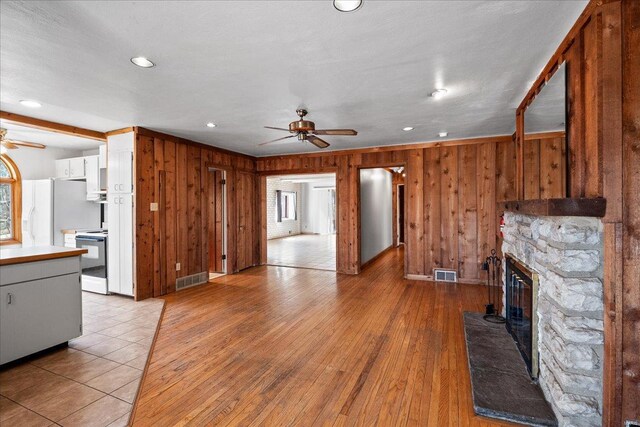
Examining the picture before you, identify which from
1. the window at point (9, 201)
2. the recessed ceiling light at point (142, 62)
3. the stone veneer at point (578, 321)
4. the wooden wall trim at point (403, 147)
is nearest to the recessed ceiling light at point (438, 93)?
the stone veneer at point (578, 321)

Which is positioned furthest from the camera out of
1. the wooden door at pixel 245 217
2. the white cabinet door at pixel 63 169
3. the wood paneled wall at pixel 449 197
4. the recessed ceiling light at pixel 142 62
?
the wooden door at pixel 245 217

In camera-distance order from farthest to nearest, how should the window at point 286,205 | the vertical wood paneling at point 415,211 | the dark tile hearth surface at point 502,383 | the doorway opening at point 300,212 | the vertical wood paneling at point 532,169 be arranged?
1. the window at point 286,205
2. the doorway opening at point 300,212
3. the vertical wood paneling at point 415,211
4. the vertical wood paneling at point 532,169
5. the dark tile hearth surface at point 502,383

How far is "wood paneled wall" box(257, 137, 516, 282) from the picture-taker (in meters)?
5.04

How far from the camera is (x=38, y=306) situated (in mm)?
2656

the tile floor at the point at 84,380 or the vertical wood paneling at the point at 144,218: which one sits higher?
the vertical wood paneling at the point at 144,218

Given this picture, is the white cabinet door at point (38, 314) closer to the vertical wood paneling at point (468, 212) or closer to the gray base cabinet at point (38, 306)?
the gray base cabinet at point (38, 306)

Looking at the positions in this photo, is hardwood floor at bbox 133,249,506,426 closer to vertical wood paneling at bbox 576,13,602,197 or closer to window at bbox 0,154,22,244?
vertical wood paneling at bbox 576,13,602,197

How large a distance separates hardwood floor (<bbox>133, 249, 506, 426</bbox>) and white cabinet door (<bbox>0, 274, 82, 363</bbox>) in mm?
849

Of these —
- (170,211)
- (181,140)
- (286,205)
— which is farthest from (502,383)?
(286,205)

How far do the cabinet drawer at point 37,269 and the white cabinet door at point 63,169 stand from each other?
12.8 feet

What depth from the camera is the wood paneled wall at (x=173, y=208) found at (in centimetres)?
441

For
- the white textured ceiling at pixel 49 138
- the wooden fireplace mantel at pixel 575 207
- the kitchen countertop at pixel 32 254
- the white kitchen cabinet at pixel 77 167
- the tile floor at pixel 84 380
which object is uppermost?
the white textured ceiling at pixel 49 138

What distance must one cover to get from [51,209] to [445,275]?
6734 mm

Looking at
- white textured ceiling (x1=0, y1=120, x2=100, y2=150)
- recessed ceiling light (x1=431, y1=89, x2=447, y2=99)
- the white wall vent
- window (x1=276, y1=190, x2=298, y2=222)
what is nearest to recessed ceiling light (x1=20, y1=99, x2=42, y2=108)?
white textured ceiling (x1=0, y1=120, x2=100, y2=150)
